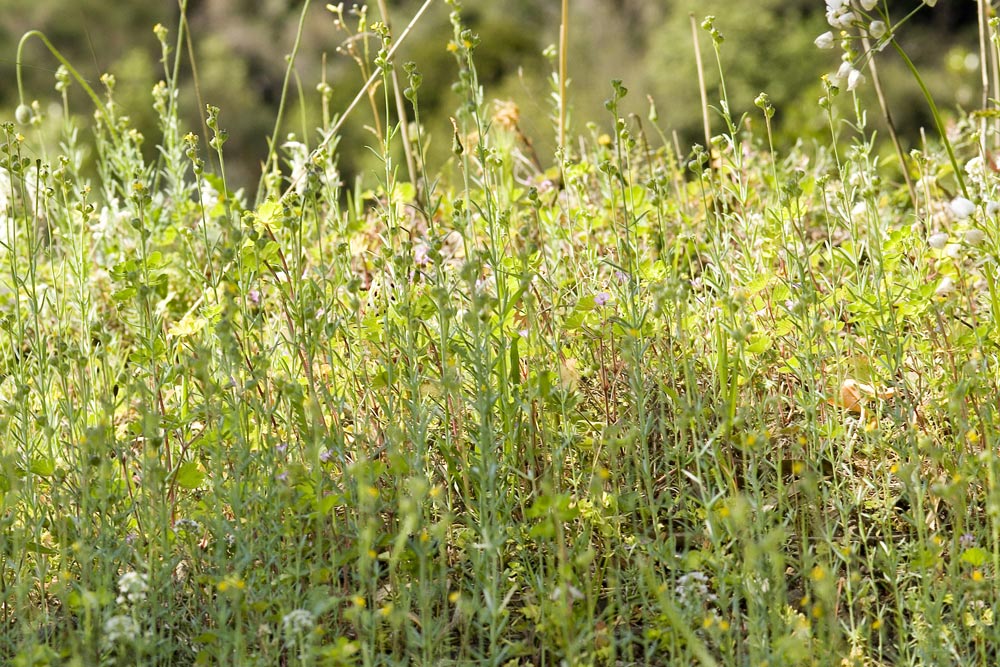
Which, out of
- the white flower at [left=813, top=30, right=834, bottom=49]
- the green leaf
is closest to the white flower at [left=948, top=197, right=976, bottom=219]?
the white flower at [left=813, top=30, right=834, bottom=49]

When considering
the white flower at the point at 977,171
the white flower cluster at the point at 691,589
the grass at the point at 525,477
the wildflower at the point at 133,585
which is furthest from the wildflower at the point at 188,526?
the white flower at the point at 977,171

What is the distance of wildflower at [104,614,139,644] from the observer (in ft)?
5.24

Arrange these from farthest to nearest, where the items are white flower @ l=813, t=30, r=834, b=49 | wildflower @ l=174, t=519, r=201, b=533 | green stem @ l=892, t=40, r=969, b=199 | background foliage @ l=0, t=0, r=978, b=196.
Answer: background foliage @ l=0, t=0, r=978, b=196 < white flower @ l=813, t=30, r=834, b=49 < green stem @ l=892, t=40, r=969, b=199 < wildflower @ l=174, t=519, r=201, b=533

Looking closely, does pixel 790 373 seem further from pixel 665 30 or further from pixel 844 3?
pixel 665 30

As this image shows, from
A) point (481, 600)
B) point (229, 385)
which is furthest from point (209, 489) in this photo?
point (481, 600)

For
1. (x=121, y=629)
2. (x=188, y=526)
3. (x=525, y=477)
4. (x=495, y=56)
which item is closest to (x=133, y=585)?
(x=121, y=629)

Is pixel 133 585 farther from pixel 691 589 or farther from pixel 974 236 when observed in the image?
pixel 974 236

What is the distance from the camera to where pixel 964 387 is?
6.04ft

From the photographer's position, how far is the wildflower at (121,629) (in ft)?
5.24

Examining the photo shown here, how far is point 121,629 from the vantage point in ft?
5.46

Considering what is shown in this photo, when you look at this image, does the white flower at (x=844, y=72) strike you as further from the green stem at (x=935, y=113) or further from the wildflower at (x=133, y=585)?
the wildflower at (x=133, y=585)

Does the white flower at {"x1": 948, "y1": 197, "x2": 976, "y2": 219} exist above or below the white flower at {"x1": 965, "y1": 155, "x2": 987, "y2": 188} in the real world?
below

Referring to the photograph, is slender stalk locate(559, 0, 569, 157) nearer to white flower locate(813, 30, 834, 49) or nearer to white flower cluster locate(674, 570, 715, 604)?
white flower locate(813, 30, 834, 49)

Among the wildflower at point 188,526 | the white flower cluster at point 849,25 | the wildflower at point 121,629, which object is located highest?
the white flower cluster at point 849,25
